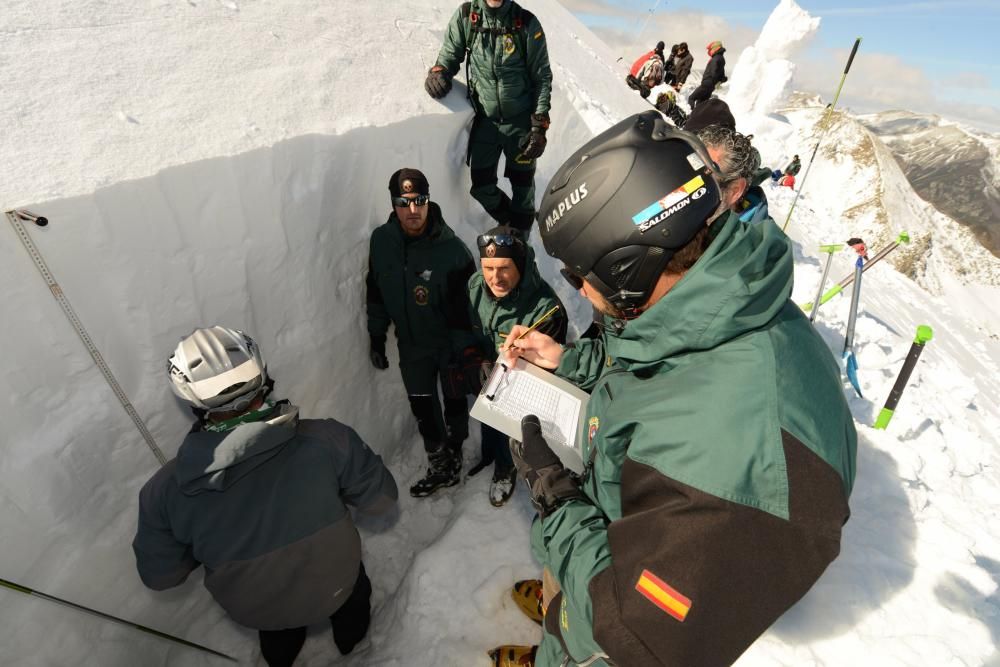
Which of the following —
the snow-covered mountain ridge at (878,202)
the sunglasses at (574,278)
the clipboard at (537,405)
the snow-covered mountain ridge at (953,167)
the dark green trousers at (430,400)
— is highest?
the sunglasses at (574,278)

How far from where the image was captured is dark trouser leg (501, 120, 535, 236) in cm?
492

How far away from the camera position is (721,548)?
122 cm

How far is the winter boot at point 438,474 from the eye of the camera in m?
4.38

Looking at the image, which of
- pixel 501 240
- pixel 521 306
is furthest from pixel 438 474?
pixel 501 240

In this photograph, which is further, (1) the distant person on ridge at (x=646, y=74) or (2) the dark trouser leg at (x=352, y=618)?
(1) the distant person on ridge at (x=646, y=74)

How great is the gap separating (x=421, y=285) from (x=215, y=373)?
182cm

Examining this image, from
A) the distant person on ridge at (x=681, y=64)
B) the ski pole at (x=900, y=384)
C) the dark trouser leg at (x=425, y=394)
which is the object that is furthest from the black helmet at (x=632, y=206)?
the distant person on ridge at (x=681, y=64)

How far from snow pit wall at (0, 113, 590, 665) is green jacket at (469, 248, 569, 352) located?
1.25m

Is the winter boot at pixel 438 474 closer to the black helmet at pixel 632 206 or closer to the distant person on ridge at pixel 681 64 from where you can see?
the black helmet at pixel 632 206

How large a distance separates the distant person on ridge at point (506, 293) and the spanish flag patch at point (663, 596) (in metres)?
2.26

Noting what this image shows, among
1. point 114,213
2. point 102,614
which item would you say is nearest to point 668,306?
point 114,213

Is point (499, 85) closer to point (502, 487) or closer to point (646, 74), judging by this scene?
point (502, 487)

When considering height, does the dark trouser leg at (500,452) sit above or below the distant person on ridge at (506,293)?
below

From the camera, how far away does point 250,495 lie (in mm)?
2197
